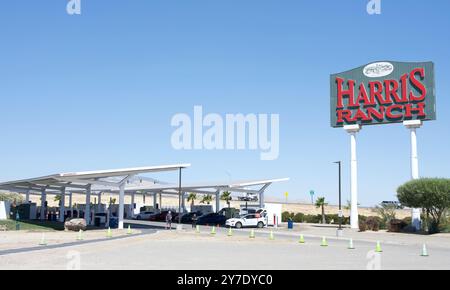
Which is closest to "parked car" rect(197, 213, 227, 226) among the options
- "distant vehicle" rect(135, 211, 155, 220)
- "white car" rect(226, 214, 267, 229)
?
"white car" rect(226, 214, 267, 229)

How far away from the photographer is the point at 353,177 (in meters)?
51.8

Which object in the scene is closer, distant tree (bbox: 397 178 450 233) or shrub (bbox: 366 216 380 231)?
distant tree (bbox: 397 178 450 233)

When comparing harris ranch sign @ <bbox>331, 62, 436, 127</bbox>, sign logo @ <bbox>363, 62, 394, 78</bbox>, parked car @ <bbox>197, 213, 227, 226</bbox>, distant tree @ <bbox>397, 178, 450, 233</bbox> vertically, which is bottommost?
parked car @ <bbox>197, 213, 227, 226</bbox>

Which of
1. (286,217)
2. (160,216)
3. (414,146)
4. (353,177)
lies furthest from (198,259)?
(286,217)

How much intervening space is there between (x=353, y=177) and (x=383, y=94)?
870 cm

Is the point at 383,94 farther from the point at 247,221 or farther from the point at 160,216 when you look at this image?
the point at 160,216

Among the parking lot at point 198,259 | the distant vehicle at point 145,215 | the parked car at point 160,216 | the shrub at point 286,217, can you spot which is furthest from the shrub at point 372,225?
the distant vehicle at point 145,215

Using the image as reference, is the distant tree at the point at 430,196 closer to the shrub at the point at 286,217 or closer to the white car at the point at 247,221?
the white car at the point at 247,221

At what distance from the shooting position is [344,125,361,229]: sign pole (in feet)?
169

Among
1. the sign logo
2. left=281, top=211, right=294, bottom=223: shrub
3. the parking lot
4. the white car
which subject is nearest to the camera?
the parking lot

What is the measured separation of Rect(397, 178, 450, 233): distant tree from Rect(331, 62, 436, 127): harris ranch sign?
665cm

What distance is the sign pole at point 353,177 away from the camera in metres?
51.6

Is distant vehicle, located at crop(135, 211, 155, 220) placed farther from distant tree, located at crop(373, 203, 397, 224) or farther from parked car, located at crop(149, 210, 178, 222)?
distant tree, located at crop(373, 203, 397, 224)
